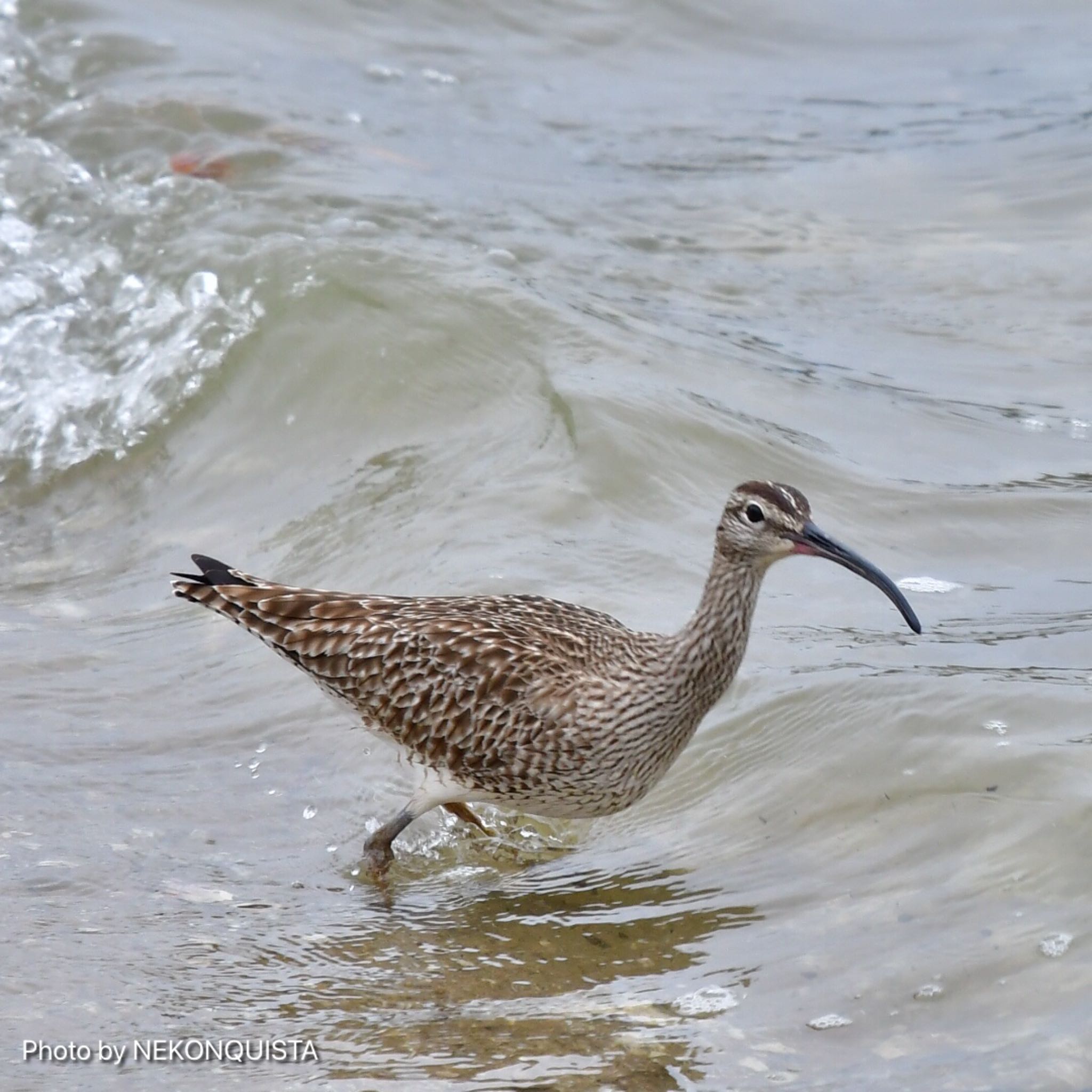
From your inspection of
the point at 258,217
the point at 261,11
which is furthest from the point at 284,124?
the point at 261,11

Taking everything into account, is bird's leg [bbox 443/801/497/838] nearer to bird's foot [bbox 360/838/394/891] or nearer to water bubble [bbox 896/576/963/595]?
bird's foot [bbox 360/838/394/891]

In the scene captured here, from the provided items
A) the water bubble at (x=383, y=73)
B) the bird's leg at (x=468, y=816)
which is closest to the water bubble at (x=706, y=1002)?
the bird's leg at (x=468, y=816)

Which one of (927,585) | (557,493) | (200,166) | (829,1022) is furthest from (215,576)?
(200,166)

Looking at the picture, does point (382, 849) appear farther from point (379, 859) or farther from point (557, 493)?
point (557, 493)

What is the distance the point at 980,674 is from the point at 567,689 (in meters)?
1.95

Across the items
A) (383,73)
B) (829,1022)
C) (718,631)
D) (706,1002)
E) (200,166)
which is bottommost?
(706,1002)

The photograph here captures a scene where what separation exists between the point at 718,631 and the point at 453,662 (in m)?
1.01

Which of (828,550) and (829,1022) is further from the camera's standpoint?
(828,550)

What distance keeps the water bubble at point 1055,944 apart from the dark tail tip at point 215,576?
3.43 meters

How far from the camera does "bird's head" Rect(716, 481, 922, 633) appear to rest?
650cm

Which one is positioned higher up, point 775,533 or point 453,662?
point 775,533

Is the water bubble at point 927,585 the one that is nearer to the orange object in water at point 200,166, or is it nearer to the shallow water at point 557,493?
the shallow water at point 557,493

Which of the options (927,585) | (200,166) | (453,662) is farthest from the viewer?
(200,166)

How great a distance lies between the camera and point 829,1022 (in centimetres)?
541
